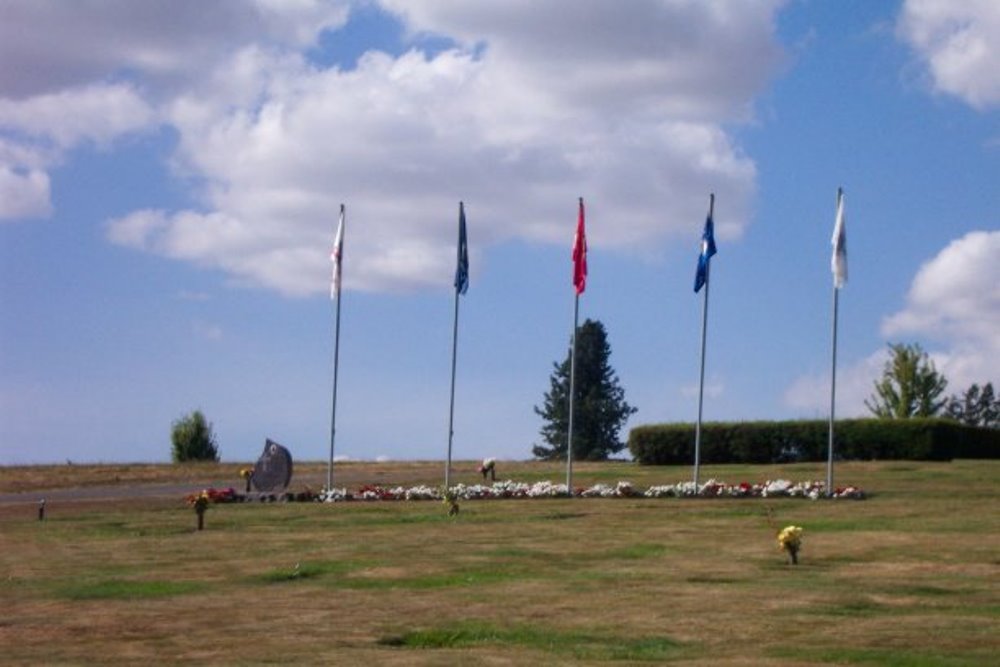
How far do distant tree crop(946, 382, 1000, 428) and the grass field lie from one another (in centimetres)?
5836

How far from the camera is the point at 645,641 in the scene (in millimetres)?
15695

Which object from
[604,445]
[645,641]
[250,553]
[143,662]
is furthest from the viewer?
[604,445]

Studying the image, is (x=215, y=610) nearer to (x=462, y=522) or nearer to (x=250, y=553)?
(x=250, y=553)

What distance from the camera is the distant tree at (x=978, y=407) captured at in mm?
92062

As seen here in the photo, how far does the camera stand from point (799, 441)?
152ft

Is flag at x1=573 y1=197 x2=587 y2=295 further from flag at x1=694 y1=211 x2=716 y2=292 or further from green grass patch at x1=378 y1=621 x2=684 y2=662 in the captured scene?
green grass patch at x1=378 y1=621 x2=684 y2=662

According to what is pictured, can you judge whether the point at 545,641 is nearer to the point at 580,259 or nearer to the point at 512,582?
the point at 512,582

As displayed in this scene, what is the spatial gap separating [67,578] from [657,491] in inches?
633

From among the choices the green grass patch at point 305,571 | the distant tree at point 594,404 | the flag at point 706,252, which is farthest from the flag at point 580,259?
the distant tree at point 594,404

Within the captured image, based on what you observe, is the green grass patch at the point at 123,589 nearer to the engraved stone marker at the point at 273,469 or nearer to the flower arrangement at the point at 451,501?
the flower arrangement at the point at 451,501

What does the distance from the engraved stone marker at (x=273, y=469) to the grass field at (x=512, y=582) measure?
8.55ft

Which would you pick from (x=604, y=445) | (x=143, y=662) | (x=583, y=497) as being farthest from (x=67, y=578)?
(x=604, y=445)

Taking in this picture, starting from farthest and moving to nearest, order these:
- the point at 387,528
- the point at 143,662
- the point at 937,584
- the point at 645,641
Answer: the point at 387,528
the point at 937,584
the point at 645,641
the point at 143,662

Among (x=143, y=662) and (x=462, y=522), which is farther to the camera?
(x=462, y=522)
